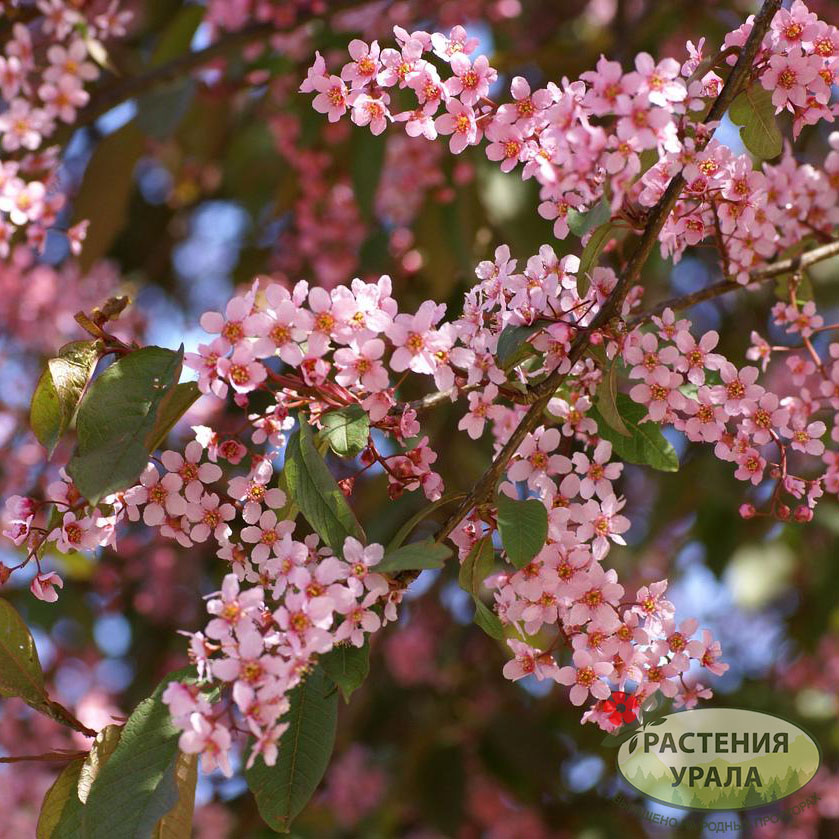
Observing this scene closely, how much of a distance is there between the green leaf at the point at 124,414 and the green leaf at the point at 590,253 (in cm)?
36

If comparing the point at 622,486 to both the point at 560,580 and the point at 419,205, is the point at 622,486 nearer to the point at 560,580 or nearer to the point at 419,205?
the point at 419,205

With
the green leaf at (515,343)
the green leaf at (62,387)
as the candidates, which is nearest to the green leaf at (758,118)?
the green leaf at (515,343)

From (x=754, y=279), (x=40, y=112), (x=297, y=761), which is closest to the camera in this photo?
(x=297, y=761)

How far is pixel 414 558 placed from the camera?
32.7 inches

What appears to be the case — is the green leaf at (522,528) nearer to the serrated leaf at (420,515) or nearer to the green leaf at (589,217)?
the serrated leaf at (420,515)

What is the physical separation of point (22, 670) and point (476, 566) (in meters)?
0.43

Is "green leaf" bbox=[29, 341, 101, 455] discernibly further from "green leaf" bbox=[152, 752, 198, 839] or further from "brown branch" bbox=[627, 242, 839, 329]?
"brown branch" bbox=[627, 242, 839, 329]

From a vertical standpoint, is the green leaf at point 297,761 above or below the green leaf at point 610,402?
below

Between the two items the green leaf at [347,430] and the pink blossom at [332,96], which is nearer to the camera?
the green leaf at [347,430]

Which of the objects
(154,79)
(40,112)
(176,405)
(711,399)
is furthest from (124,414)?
(154,79)

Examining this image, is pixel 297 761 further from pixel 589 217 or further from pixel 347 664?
pixel 589 217

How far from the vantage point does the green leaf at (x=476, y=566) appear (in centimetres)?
100

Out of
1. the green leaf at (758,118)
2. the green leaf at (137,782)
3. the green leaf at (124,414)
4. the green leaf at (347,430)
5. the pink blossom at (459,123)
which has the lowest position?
the green leaf at (137,782)

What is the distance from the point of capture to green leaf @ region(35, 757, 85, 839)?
97 centimetres
